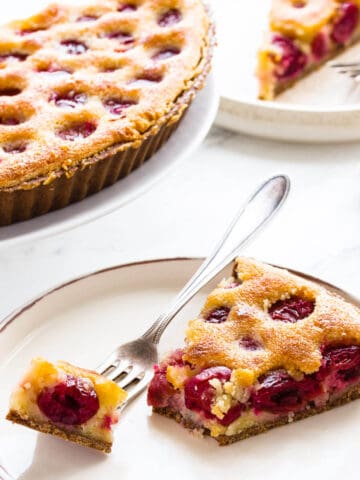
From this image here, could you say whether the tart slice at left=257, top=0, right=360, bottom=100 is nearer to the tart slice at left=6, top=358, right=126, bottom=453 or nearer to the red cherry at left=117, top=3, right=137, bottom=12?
the red cherry at left=117, top=3, right=137, bottom=12

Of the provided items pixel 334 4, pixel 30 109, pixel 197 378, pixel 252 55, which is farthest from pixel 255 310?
pixel 334 4

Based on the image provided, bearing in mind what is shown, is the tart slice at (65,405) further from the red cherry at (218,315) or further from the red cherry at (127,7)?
the red cherry at (127,7)

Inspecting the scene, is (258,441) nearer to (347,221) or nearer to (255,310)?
(255,310)

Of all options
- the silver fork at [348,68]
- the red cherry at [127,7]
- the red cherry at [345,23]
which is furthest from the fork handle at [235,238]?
the red cherry at [345,23]

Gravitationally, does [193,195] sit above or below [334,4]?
below

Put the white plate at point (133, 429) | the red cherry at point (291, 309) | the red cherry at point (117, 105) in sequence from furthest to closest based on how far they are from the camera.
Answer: the red cherry at point (117, 105)
the red cherry at point (291, 309)
the white plate at point (133, 429)
